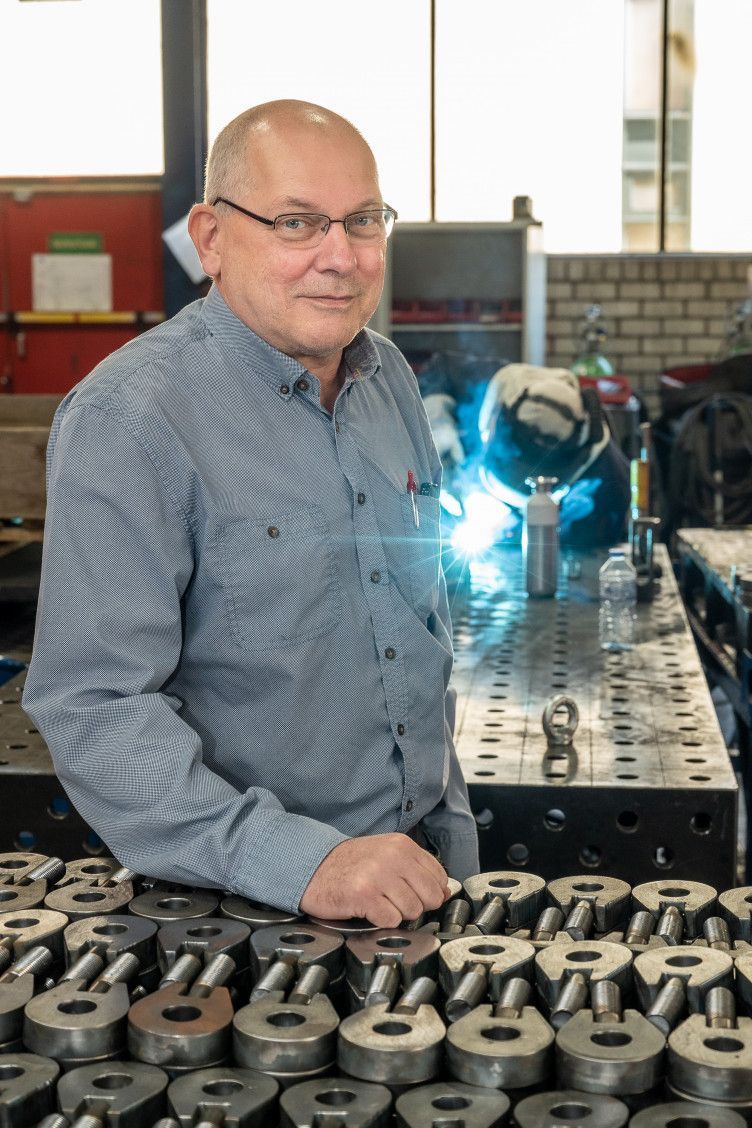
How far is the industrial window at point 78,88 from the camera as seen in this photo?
6070 millimetres

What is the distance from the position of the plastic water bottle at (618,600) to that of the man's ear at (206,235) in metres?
1.14

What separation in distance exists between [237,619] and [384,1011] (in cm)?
50

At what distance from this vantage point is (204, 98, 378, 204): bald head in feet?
3.75

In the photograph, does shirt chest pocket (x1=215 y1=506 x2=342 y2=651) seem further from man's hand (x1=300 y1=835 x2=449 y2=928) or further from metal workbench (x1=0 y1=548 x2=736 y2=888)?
metal workbench (x1=0 y1=548 x2=736 y2=888)

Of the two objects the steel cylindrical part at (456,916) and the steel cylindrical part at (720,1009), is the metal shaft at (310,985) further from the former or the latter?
the steel cylindrical part at (720,1009)

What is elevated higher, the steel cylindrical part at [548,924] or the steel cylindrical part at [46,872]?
the steel cylindrical part at [548,924]

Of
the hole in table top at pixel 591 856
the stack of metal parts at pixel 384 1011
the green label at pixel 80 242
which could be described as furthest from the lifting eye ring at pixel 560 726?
the green label at pixel 80 242

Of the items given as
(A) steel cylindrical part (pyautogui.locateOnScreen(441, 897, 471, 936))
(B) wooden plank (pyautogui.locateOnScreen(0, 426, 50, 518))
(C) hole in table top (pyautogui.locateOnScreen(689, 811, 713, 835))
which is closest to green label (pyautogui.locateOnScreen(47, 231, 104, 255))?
(B) wooden plank (pyautogui.locateOnScreen(0, 426, 50, 518))

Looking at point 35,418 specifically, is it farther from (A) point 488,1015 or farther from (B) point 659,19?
(B) point 659,19

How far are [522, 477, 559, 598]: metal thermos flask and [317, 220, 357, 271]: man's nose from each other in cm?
142

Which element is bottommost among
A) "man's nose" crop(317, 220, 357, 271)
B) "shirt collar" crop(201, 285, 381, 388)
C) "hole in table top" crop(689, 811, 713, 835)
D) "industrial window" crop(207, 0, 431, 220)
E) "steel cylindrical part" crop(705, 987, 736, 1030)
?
"hole in table top" crop(689, 811, 713, 835)

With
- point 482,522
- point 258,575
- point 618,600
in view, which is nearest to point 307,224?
point 258,575

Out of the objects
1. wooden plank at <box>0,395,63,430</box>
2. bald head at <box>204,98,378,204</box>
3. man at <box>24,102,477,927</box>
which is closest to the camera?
man at <box>24,102,477,927</box>

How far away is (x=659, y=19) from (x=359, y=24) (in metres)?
1.81
